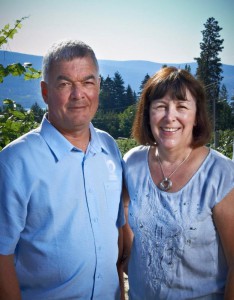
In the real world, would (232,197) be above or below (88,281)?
above

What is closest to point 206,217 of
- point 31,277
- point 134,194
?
point 134,194

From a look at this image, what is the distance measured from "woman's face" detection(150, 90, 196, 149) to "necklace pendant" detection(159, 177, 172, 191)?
0.19 meters

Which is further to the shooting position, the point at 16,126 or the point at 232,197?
the point at 16,126

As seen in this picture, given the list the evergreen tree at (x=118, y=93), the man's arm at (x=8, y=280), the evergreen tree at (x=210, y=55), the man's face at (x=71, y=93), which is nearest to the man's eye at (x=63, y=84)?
the man's face at (x=71, y=93)

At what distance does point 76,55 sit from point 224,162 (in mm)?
926

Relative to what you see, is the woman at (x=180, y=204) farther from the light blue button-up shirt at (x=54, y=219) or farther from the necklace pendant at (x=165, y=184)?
the light blue button-up shirt at (x=54, y=219)

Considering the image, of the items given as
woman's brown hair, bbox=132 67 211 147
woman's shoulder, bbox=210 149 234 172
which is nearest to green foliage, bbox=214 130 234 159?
woman's brown hair, bbox=132 67 211 147

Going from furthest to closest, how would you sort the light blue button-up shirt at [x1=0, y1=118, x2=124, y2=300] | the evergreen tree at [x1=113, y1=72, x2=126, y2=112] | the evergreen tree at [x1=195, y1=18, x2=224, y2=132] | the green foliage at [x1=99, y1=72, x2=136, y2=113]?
the evergreen tree at [x1=113, y1=72, x2=126, y2=112]
the green foliage at [x1=99, y1=72, x2=136, y2=113]
the evergreen tree at [x1=195, y1=18, x2=224, y2=132]
the light blue button-up shirt at [x1=0, y1=118, x2=124, y2=300]

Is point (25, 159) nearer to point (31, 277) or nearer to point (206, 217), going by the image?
point (31, 277)

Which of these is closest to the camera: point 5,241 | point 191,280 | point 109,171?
point 5,241

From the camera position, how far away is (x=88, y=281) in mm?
1859

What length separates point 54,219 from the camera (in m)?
1.77

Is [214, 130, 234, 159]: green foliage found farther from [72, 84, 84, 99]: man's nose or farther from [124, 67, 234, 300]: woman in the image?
[72, 84, 84, 99]: man's nose

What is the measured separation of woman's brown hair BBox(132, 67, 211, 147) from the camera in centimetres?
197
